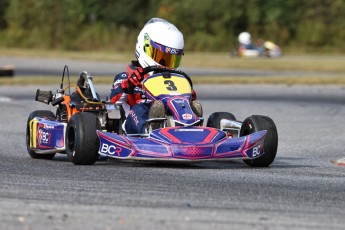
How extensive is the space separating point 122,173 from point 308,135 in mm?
5868

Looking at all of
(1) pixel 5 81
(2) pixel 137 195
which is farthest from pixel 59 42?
(2) pixel 137 195

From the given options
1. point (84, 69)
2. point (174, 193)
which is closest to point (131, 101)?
point (174, 193)

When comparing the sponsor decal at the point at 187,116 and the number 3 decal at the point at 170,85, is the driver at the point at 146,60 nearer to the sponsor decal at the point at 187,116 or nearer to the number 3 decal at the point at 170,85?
the number 3 decal at the point at 170,85

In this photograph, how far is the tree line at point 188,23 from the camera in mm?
48281

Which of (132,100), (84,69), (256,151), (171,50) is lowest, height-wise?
(84,69)

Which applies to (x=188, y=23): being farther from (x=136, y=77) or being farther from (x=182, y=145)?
(x=182, y=145)

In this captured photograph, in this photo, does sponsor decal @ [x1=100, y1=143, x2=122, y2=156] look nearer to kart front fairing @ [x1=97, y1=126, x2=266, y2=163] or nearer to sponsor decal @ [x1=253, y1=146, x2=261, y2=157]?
kart front fairing @ [x1=97, y1=126, x2=266, y2=163]

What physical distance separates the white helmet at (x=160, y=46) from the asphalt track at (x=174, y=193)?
4.12 feet

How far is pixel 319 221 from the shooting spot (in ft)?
21.4

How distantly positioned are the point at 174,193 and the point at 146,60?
12.7 ft

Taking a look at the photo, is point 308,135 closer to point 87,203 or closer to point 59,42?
point 87,203

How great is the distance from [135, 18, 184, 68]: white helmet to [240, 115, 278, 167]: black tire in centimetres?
130

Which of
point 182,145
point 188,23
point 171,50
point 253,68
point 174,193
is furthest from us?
point 188,23

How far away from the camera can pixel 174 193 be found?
7.61 m
